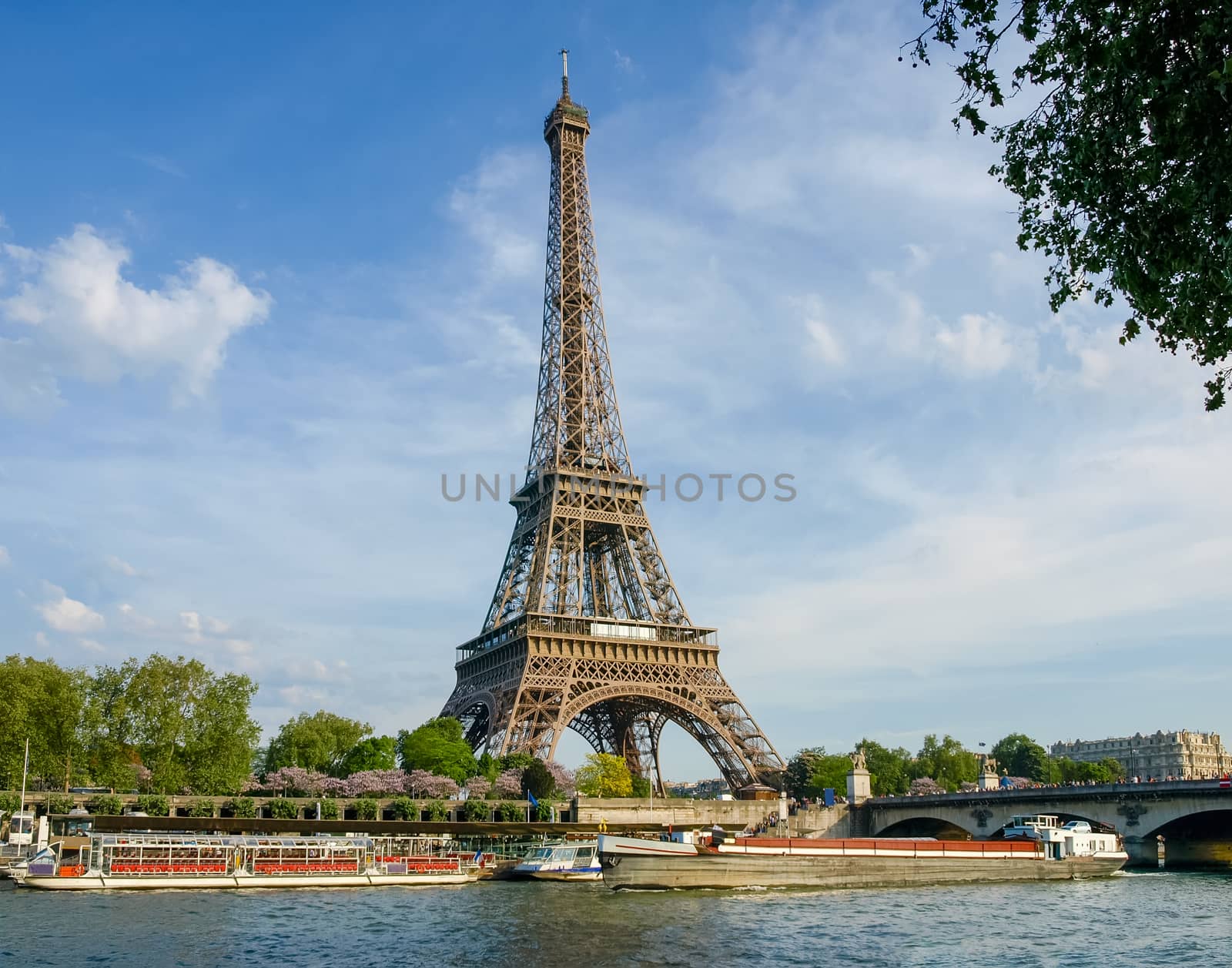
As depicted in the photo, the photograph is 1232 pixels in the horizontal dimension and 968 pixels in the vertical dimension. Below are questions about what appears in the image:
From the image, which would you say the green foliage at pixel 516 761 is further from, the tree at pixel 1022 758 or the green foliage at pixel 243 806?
the tree at pixel 1022 758

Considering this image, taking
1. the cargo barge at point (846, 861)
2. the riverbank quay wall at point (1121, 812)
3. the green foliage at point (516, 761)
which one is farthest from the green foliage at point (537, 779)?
the riverbank quay wall at point (1121, 812)

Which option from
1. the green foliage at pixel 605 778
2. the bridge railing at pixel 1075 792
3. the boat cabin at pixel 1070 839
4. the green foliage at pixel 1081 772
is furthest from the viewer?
the green foliage at pixel 1081 772

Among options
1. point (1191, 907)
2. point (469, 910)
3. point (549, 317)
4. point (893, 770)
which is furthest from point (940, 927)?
point (893, 770)

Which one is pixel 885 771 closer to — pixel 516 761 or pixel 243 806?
pixel 516 761

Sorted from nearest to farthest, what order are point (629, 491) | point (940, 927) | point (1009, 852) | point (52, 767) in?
1. point (940, 927)
2. point (1009, 852)
3. point (52, 767)
4. point (629, 491)

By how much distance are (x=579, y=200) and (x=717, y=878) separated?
76668 millimetres

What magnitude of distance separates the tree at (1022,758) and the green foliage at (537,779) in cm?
9433

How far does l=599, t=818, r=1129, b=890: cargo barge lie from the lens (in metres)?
54.7

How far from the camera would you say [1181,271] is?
60.7 feet

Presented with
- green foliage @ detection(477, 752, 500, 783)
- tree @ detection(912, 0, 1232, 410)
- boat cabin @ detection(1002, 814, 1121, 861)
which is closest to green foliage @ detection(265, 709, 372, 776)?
green foliage @ detection(477, 752, 500, 783)

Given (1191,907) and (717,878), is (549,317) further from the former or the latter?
(1191,907)

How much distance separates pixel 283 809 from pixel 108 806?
11084 millimetres

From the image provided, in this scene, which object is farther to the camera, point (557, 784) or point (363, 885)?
point (557, 784)

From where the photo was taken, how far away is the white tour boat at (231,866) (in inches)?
2105
